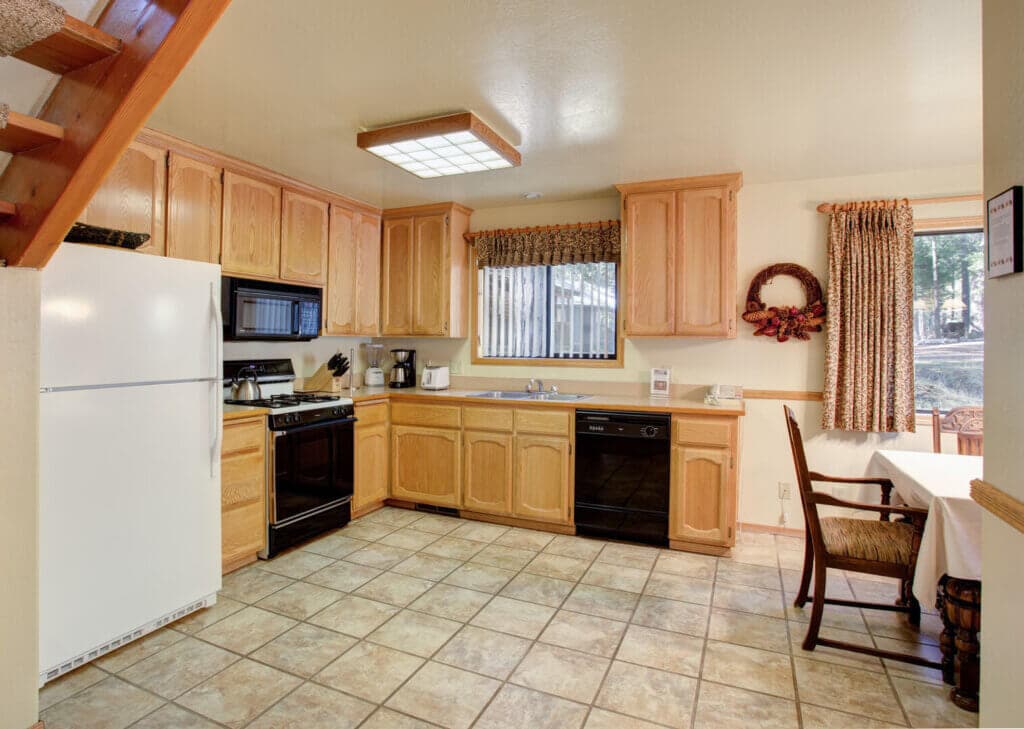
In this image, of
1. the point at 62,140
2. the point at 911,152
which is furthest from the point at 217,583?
the point at 911,152

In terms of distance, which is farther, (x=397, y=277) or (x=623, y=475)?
(x=397, y=277)

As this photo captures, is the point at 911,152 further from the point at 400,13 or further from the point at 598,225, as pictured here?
the point at 400,13

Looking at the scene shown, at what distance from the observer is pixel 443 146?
2.87m

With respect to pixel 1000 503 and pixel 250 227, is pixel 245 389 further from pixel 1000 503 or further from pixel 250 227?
pixel 1000 503

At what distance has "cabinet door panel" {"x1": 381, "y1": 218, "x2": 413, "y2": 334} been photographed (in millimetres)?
4480

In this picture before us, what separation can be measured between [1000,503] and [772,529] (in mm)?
2711

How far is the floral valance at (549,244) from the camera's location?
407 centimetres

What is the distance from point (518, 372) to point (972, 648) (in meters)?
3.13

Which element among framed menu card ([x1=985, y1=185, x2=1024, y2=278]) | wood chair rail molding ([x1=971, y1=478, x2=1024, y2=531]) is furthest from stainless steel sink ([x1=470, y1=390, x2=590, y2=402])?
framed menu card ([x1=985, y1=185, x2=1024, y2=278])

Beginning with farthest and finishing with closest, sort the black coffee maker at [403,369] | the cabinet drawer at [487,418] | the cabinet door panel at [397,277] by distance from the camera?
the black coffee maker at [403,369] → the cabinet door panel at [397,277] → the cabinet drawer at [487,418]

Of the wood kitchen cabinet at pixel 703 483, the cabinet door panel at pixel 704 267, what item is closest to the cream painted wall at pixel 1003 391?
the wood kitchen cabinet at pixel 703 483

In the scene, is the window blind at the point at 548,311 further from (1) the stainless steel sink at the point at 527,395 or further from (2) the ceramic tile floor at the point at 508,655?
(2) the ceramic tile floor at the point at 508,655

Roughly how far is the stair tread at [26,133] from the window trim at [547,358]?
10.5ft

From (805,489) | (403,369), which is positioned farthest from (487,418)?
(805,489)
